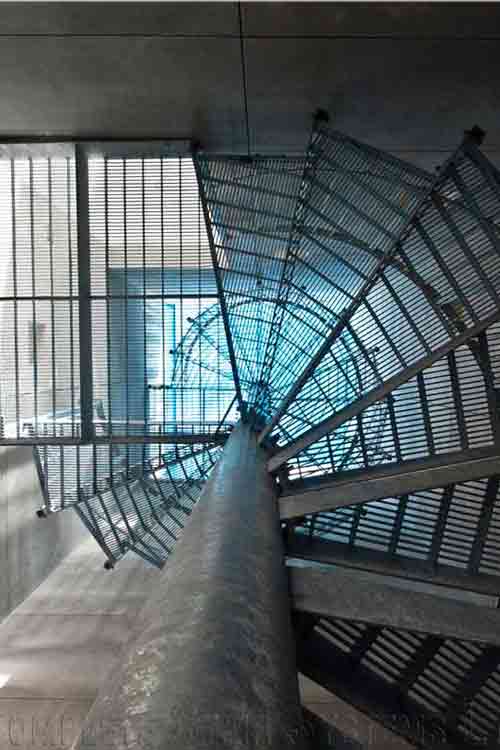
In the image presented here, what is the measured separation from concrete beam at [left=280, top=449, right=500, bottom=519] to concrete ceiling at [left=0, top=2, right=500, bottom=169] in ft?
14.3

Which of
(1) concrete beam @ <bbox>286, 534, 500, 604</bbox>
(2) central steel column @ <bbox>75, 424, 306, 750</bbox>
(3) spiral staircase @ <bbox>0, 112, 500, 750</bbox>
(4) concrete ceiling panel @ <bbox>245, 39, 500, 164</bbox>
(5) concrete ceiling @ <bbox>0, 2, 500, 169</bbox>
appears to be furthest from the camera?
(4) concrete ceiling panel @ <bbox>245, 39, 500, 164</bbox>

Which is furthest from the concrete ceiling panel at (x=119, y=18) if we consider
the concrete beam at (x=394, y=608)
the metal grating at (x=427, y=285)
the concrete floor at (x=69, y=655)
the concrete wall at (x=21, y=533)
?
the concrete wall at (x=21, y=533)

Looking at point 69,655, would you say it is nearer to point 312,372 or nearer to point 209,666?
point 312,372

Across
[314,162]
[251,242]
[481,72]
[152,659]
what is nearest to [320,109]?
[314,162]

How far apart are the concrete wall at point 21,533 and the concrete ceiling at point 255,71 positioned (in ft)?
29.1

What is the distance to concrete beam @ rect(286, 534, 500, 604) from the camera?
6.13 meters

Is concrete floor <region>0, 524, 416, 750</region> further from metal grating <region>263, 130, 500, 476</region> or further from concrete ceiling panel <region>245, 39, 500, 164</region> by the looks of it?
concrete ceiling panel <region>245, 39, 500, 164</region>

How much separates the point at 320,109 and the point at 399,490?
561 cm

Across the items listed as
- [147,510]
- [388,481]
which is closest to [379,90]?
[388,481]

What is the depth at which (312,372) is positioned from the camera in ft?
25.2

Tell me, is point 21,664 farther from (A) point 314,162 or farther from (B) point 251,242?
(A) point 314,162

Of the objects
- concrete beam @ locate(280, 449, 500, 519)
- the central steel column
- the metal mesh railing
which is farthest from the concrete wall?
the central steel column

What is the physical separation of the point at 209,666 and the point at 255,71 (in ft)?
24.9

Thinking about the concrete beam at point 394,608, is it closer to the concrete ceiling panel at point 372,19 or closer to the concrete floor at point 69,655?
the concrete floor at point 69,655
